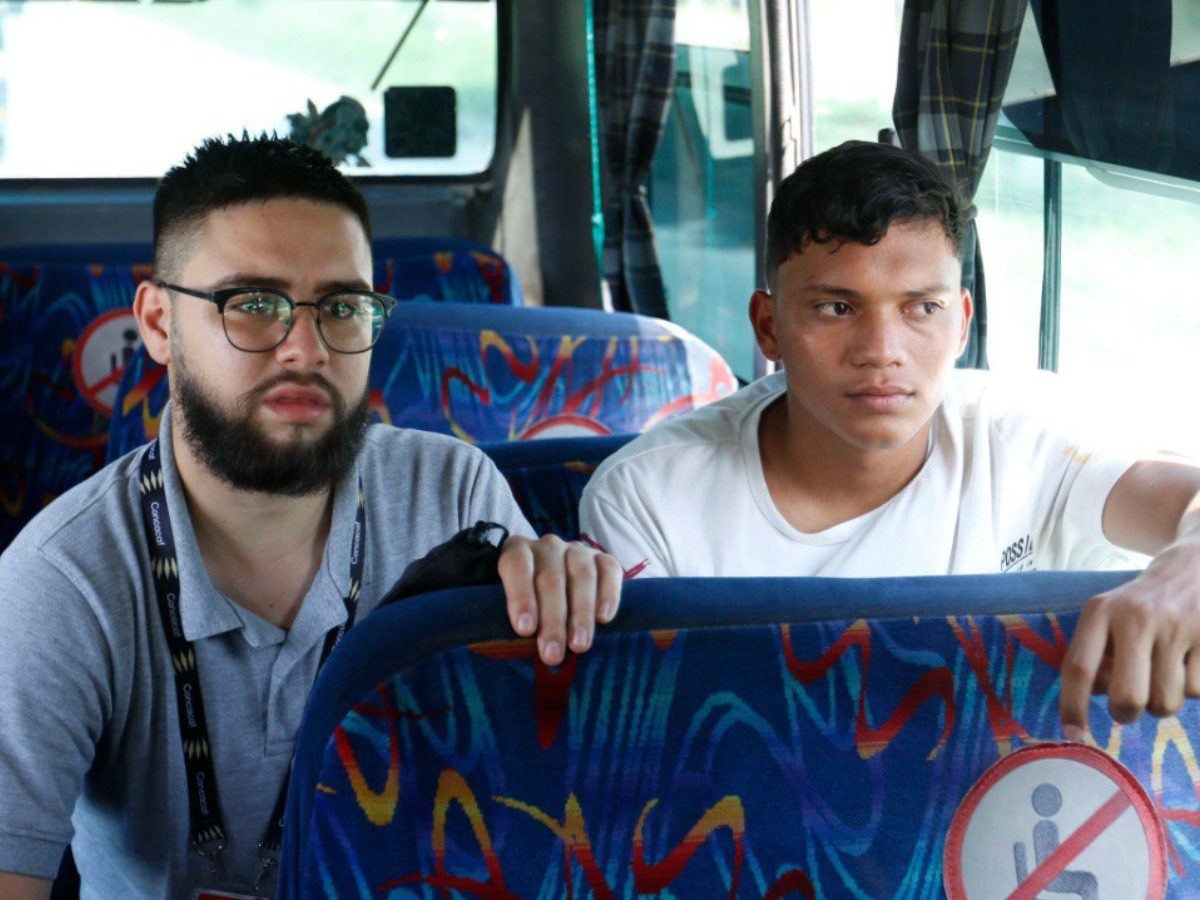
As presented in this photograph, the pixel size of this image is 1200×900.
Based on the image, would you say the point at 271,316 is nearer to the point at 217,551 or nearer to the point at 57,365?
the point at 217,551

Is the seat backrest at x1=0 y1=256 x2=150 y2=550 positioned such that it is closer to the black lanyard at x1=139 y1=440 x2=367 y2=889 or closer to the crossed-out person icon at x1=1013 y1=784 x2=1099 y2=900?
the black lanyard at x1=139 y1=440 x2=367 y2=889

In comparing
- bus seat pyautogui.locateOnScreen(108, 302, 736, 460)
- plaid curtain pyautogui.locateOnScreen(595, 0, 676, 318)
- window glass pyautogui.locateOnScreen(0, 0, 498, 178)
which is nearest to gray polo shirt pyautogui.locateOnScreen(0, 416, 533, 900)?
bus seat pyautogui.locateOnScreen(108, 302, 736, 460)

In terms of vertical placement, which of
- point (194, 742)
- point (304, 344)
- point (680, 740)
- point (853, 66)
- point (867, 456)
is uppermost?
point (853, 66)

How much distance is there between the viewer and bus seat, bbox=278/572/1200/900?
0.81m

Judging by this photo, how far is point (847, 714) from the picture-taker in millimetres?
851

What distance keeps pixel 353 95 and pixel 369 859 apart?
3336 mm

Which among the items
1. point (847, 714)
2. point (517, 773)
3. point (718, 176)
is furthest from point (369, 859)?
point (718, 176)

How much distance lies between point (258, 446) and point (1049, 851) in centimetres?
88

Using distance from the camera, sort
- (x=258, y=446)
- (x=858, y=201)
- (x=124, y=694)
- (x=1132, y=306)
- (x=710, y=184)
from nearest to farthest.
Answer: (x=124, y=694) → (x=258, y=446) → (x=858, y=201) → (x=1132, y=306) → (x=710, y=184)

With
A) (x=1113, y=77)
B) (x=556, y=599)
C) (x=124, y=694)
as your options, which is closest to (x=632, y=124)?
(x=1113, y=77)

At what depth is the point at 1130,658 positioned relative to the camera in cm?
86

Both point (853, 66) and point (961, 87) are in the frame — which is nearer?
point (961, 87)

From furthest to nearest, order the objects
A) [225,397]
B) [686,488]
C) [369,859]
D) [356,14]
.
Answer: [356,14] < [686,488] < [225,397] < [369,859]

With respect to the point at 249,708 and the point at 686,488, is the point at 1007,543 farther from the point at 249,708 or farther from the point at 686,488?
the point at 249,708
